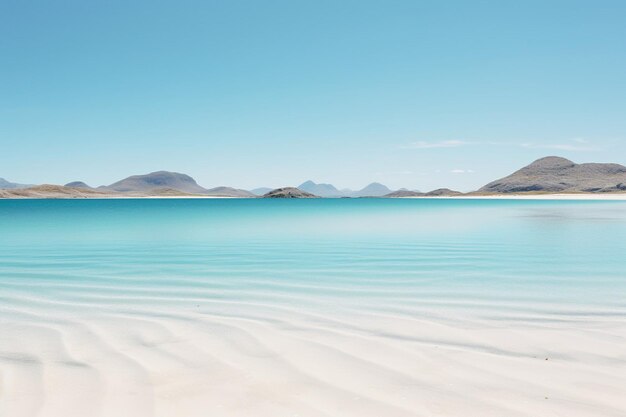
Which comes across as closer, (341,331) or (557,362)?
(557,362)

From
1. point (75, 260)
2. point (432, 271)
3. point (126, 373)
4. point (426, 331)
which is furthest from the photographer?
point (75, 260)

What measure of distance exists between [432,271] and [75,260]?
41.4ft

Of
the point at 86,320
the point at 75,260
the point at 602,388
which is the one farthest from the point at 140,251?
the point at 602,388

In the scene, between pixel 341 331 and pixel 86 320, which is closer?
pixel 341 331

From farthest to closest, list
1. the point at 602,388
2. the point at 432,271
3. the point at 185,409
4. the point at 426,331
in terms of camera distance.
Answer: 1. the point at 432,271
2. the point at 426,331
3. the point at 602,388
4. the point at 185,409

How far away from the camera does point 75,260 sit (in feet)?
55.1

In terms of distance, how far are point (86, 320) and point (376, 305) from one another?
5221 millimetres

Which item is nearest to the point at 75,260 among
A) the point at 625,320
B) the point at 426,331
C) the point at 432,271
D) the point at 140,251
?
the point at 140,251

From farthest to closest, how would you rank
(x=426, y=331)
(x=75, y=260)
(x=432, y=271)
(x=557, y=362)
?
(x=75, y=260) → (x=432, y=271) → (x=426, y=331) → (x=557, y=362)

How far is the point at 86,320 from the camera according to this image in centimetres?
788

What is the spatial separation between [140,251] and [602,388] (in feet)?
60.7

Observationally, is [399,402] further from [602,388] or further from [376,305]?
[376,305]

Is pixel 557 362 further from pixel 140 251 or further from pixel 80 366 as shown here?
pixel 140 251

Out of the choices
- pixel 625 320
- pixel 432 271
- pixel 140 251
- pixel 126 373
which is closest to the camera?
pixel 126 373
